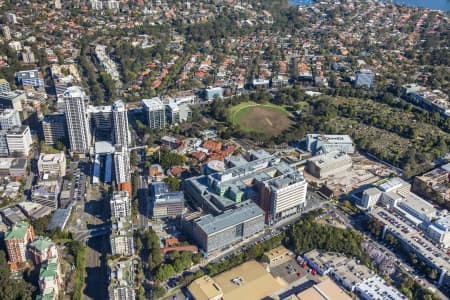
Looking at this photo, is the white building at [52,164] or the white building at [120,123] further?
the white building at [120,123]

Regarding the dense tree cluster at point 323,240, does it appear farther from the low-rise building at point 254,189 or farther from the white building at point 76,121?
the white building at point 76,121

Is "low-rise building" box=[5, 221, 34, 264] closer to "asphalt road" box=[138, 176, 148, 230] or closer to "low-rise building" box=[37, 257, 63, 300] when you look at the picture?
"low-rise building" box=[37, 257, 63, 300]

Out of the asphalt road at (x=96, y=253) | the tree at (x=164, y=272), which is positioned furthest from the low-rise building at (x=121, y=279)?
the tree at (x=164, y=272)

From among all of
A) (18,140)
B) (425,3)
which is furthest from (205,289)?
(425,3)

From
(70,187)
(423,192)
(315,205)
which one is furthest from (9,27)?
(423,192)

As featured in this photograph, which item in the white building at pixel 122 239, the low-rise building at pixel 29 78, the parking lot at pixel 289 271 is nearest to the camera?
the white building at pixel 122 239

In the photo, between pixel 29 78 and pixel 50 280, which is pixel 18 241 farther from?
pixel 29 78
